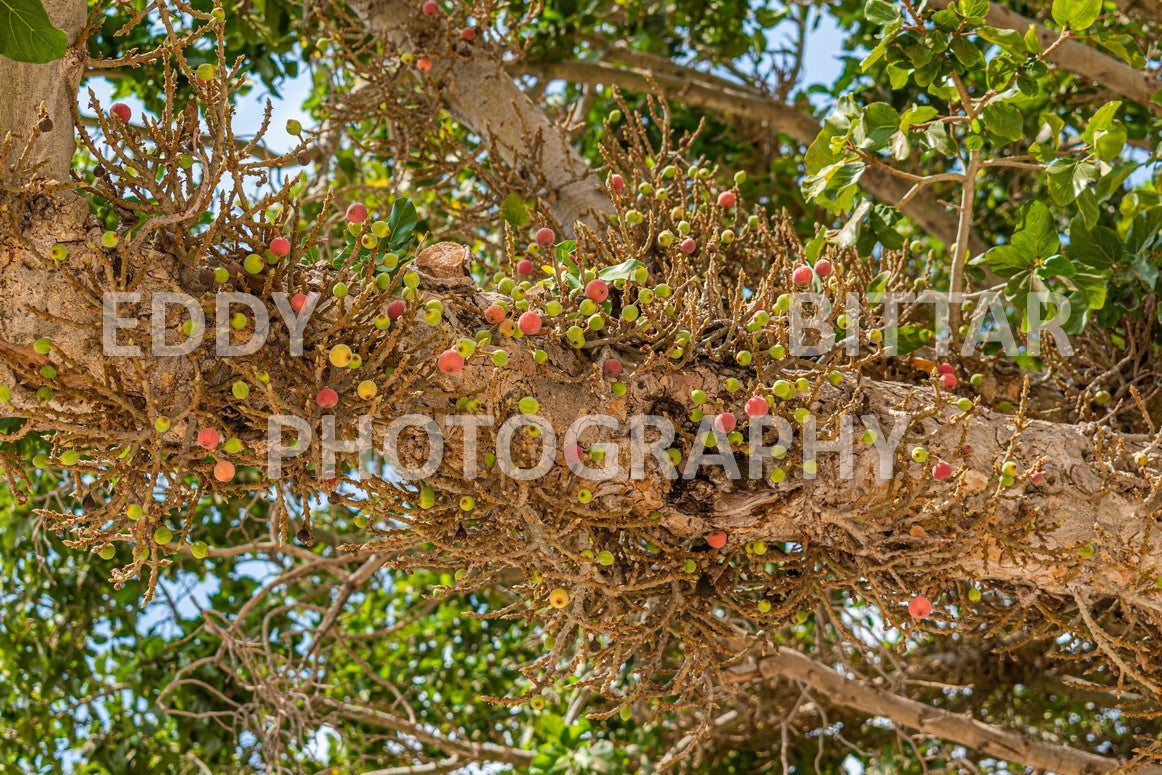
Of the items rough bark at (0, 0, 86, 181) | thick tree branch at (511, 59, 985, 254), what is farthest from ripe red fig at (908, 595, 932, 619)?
thick tree branch at (511, 59, 985, 254)

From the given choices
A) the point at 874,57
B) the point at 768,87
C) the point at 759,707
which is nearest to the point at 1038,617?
the point at 874,57

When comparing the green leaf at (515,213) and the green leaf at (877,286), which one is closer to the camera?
the green leaf at (877,286)

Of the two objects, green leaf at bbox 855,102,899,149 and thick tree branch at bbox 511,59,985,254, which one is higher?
thick tree branch at bbox 511,59,985,254

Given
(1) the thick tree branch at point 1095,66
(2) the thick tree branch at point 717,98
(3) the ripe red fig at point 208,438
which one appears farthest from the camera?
(2) the thick tree branch at point 717,98

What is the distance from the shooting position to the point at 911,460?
1.79m

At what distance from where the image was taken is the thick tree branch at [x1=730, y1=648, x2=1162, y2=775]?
2.55 m

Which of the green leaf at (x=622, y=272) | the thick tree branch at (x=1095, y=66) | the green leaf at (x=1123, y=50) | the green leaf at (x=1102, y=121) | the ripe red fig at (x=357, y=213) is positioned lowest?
the green leaf at (x=622, y=272)

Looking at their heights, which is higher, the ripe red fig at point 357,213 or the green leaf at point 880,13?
→ the green leaf at point 880,13

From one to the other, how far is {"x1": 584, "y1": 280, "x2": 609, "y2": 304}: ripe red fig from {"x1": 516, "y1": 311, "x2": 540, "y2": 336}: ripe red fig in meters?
0.11

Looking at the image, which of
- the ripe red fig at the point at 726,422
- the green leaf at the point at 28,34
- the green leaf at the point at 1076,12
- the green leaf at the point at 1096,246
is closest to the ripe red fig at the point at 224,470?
the green leaf at the point at 28,34

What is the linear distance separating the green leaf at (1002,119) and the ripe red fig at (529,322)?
997 mm

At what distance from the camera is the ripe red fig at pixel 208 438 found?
1.38m

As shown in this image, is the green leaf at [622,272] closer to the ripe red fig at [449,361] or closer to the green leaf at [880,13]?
the ripe red fig at [449,361]

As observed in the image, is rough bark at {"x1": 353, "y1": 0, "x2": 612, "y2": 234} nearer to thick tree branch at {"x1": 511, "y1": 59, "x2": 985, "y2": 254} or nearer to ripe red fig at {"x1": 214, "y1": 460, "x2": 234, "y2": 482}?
thick tree branch at {"x1": 511, "y1": 59, "x2": 985, "y2": 254}
